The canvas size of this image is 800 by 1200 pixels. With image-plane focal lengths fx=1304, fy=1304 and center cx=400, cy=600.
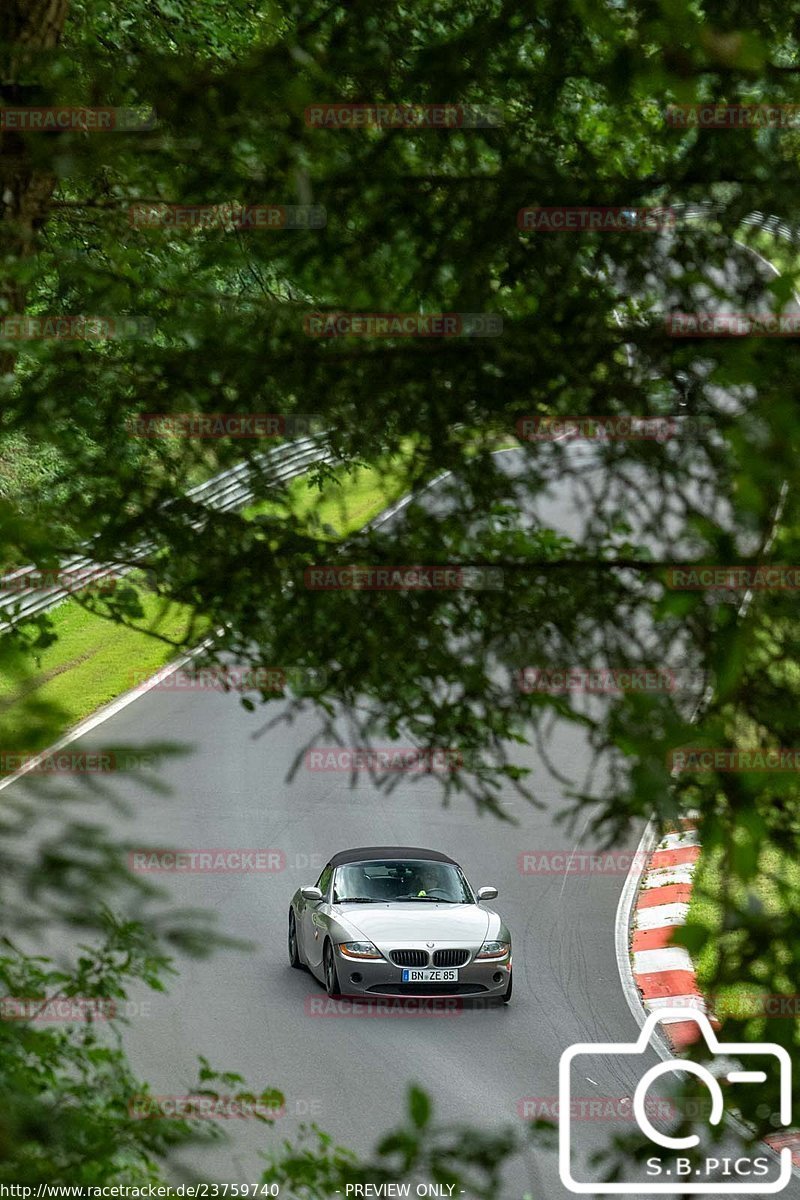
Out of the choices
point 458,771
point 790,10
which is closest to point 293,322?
point 458,771

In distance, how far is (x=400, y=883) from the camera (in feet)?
39.5

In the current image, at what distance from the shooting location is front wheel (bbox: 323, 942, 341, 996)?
1174 cm

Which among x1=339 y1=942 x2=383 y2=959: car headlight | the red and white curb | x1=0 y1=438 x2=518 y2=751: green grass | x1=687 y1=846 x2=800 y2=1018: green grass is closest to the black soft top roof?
x1=339 y1=942 x2=383 y2=959: car headlight

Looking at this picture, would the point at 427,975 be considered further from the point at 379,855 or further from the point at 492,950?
the point at 379,855

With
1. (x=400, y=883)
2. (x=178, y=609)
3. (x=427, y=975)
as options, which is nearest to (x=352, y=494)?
(x=178, y=609)

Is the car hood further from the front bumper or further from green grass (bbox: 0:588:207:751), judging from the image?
green grass (bbox: 0:588:207:751)

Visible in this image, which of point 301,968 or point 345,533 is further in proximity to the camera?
point 301,968

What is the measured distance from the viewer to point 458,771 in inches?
149

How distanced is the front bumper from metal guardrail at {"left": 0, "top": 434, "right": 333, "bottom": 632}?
26.8 ft

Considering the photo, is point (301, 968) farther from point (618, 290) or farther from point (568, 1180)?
point (618, 290)

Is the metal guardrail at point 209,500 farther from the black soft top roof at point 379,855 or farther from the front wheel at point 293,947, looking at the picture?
the front wheel at point 293,947

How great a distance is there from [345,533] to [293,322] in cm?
64

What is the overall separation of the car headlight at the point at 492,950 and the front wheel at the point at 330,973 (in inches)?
51.2

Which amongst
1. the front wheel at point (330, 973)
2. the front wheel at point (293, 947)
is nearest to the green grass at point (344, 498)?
the front wheel at point (330, 973)
